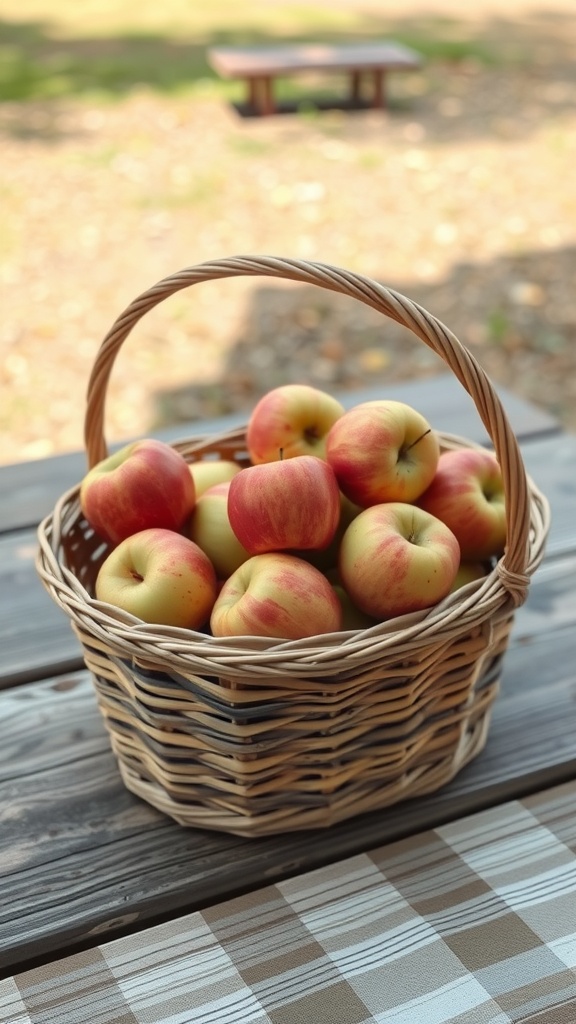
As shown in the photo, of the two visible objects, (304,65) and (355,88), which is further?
(355,88)

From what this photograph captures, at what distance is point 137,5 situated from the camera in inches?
286

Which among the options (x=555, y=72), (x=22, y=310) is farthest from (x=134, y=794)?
(x=555, y=72)

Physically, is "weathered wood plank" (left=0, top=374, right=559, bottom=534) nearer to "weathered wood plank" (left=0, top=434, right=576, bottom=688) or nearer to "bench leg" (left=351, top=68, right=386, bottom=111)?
"weathered wood plank" (left=0, top=434, right=576, bottom=688)

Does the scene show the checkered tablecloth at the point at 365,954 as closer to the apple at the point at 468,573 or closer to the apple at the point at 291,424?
the apple at the point at 468,573

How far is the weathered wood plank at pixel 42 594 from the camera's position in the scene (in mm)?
1080

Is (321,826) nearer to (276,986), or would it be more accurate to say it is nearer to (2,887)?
(276,986)

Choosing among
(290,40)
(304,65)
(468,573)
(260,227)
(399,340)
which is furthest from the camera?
(290,40)

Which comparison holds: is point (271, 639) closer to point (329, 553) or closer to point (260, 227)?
point (329, 553)

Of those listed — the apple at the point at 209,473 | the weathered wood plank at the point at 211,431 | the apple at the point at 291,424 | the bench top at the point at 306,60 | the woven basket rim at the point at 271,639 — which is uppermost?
the apple at the point at 291,424

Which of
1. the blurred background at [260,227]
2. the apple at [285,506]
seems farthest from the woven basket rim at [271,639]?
the blurred background at [260,227]

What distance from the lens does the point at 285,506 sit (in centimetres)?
85

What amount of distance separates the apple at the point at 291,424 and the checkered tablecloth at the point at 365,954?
0.38 metres

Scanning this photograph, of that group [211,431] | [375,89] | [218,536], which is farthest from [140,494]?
[375,89]

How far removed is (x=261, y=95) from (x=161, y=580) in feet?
13.4
